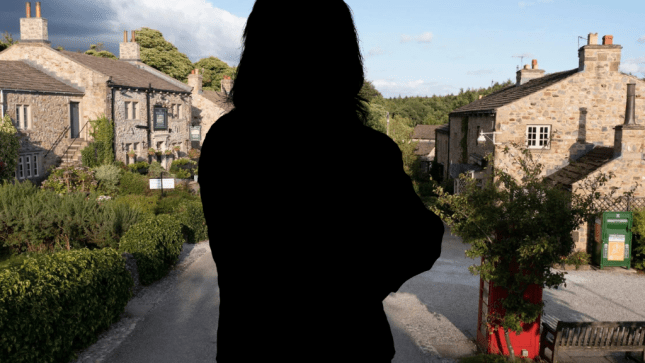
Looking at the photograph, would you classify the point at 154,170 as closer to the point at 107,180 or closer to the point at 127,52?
the point at 107,180

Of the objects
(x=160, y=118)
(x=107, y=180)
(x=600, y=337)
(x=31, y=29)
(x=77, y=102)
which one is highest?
(x=31, y=29)

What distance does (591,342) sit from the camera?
31.7 ft

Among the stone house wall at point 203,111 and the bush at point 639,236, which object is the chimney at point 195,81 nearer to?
the stone house wall at point 203,111

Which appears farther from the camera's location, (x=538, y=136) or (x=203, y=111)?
(x=203, y=111)

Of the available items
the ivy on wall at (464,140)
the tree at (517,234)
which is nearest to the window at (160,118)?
the ivy on wall at (464,140)

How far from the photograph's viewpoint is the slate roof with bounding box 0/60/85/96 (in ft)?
87.2

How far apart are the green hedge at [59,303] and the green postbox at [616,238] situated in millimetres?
14773

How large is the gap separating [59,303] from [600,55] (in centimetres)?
2193

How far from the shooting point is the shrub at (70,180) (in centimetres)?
2569

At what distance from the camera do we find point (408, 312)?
43.2 feet

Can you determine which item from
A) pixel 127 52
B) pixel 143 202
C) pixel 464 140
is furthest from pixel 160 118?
pixel 464 140

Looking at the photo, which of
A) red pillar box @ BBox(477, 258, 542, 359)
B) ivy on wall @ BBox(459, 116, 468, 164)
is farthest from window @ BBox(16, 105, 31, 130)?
red pillar box @ BBox(477, 258, 542, 359)

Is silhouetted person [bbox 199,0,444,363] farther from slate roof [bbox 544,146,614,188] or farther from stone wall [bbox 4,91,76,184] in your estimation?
stone wall [bbox 4,91,76,184]

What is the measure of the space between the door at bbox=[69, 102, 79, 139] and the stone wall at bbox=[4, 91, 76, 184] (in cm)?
52
